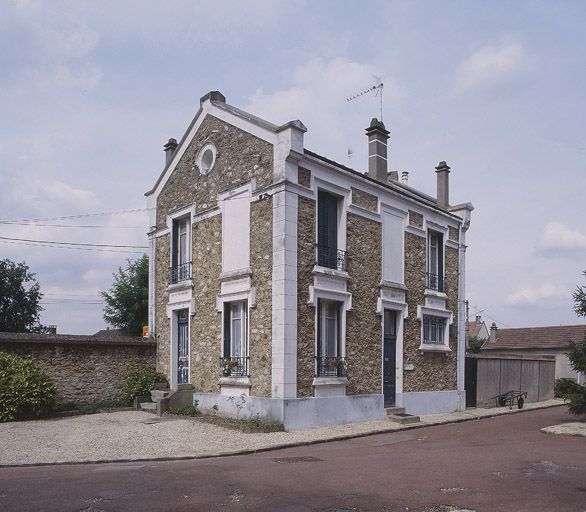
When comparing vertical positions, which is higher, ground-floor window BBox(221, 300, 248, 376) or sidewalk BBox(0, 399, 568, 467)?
ground-floor window BBox(221, 300, 248, 376)

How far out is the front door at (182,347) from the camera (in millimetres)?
18469

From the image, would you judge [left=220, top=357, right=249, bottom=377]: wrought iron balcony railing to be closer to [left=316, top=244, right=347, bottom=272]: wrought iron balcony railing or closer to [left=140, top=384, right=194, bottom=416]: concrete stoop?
[left=140, top=384, right=194, bottom=416]: concrete stoop

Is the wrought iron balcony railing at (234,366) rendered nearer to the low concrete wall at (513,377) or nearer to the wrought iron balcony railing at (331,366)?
the wrought iron balcony railing at (331,366)

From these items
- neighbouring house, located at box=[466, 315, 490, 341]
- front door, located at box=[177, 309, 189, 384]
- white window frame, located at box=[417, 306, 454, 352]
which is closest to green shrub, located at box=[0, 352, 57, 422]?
front door, located at box=[177, 309, 189, 384]

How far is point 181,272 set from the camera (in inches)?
742

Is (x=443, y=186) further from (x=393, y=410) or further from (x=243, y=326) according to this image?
(x=243, y=326)

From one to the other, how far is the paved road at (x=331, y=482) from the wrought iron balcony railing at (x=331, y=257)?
192 inches

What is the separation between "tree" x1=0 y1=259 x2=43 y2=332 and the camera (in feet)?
109

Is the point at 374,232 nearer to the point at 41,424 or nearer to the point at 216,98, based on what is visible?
the point at 216,98

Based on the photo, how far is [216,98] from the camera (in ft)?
58.9

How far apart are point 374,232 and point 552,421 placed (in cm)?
761

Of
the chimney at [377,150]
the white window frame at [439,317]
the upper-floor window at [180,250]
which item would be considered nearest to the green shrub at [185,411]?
the upper-floor window at [180,250]

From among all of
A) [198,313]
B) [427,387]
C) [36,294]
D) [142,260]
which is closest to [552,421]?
[427,387]

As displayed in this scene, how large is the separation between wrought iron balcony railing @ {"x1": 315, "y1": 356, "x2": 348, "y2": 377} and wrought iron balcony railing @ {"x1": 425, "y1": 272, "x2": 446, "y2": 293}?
5128 mm
